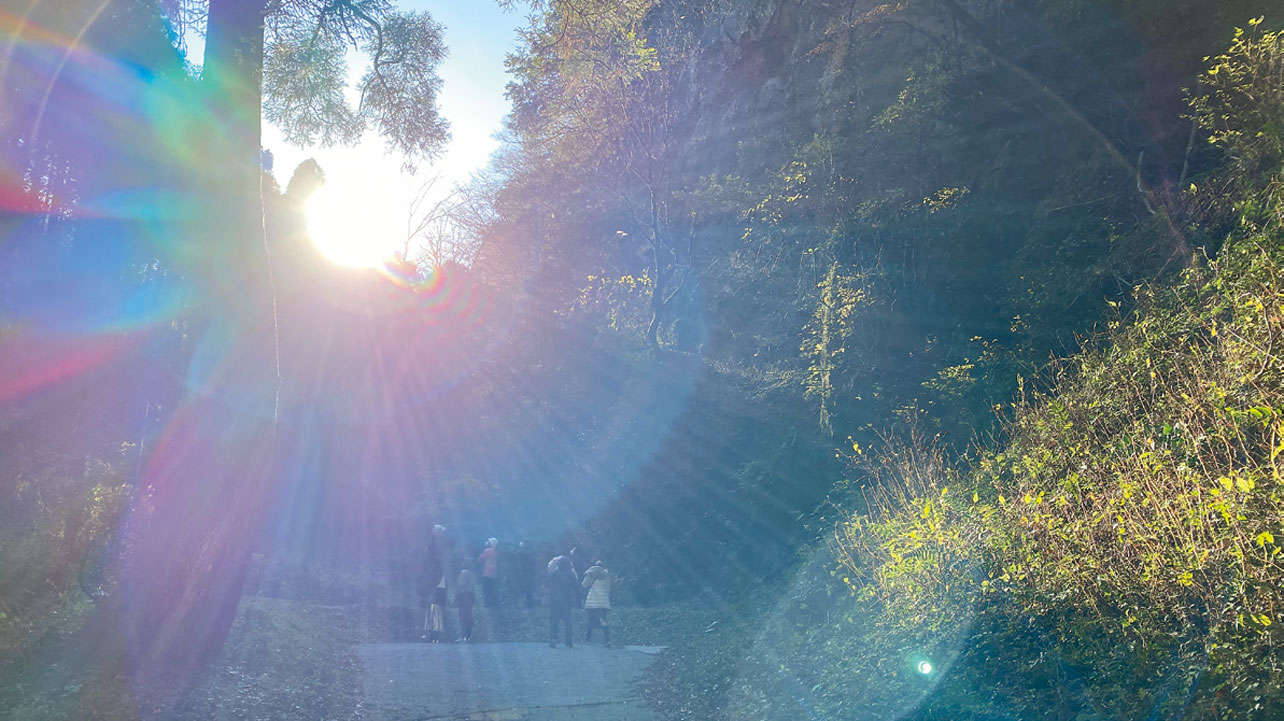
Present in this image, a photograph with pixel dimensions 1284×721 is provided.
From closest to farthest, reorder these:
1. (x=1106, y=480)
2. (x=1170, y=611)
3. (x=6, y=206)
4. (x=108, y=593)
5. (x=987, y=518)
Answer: (x=1170, y=611), (x=1106, y=480), (x=987, y=518), (x=6, y=206), (x=108, y=593)

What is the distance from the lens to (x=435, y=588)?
13.4 metres

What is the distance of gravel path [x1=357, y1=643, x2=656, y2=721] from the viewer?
8.16 m

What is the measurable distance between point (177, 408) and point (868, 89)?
56.9 ft

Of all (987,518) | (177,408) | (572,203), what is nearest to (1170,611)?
(987,518)

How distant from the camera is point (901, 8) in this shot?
19.0 metres

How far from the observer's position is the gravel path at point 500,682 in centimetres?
816

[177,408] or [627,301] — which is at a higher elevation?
[627,301]

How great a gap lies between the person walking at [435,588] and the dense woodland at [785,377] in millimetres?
4245

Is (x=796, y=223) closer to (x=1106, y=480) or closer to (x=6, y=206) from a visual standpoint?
(x=1106, y=480)

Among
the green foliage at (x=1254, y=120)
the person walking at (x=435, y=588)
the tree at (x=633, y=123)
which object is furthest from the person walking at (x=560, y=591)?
the green foliage at (x=1254, y=120)

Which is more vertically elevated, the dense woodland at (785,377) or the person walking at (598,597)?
the dense woodland at (785,377)

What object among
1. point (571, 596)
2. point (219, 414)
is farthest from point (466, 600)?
point (219, 414)

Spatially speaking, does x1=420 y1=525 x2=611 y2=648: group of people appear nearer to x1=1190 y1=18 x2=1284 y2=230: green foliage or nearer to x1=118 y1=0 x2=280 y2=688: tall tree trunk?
x1=118 y1=0 x2=280 y2=688: tall tree trunk

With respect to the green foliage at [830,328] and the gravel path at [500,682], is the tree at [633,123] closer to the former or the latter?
the green foliage at [830,328]
